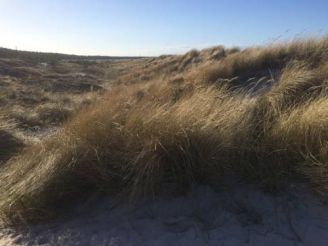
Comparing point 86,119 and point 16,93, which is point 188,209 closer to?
point 86,119

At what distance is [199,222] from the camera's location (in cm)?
403

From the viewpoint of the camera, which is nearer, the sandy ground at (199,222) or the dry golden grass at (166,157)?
the sandy ground at (199,222)

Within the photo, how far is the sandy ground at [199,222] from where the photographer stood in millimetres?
3816

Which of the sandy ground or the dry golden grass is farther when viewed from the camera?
the dry golden grass

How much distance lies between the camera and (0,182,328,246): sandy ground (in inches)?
150

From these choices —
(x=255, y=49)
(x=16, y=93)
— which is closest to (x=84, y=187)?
(x=255, y=49)

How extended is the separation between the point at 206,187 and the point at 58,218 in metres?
1.35

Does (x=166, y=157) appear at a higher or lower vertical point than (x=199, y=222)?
higher

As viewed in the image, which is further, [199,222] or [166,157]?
[166,157]

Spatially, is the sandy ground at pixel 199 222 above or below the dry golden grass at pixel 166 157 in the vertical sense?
below

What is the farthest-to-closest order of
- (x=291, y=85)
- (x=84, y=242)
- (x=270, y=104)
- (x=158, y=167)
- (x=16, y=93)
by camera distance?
(x=16, y=93), (x=291, y=85), (x=270, y=104), (x=158, y=167), (x=84, y=242)

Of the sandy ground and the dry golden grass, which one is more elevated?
the dry golden grass

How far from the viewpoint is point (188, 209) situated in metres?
4.21

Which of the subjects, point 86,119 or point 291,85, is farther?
point 291,85
